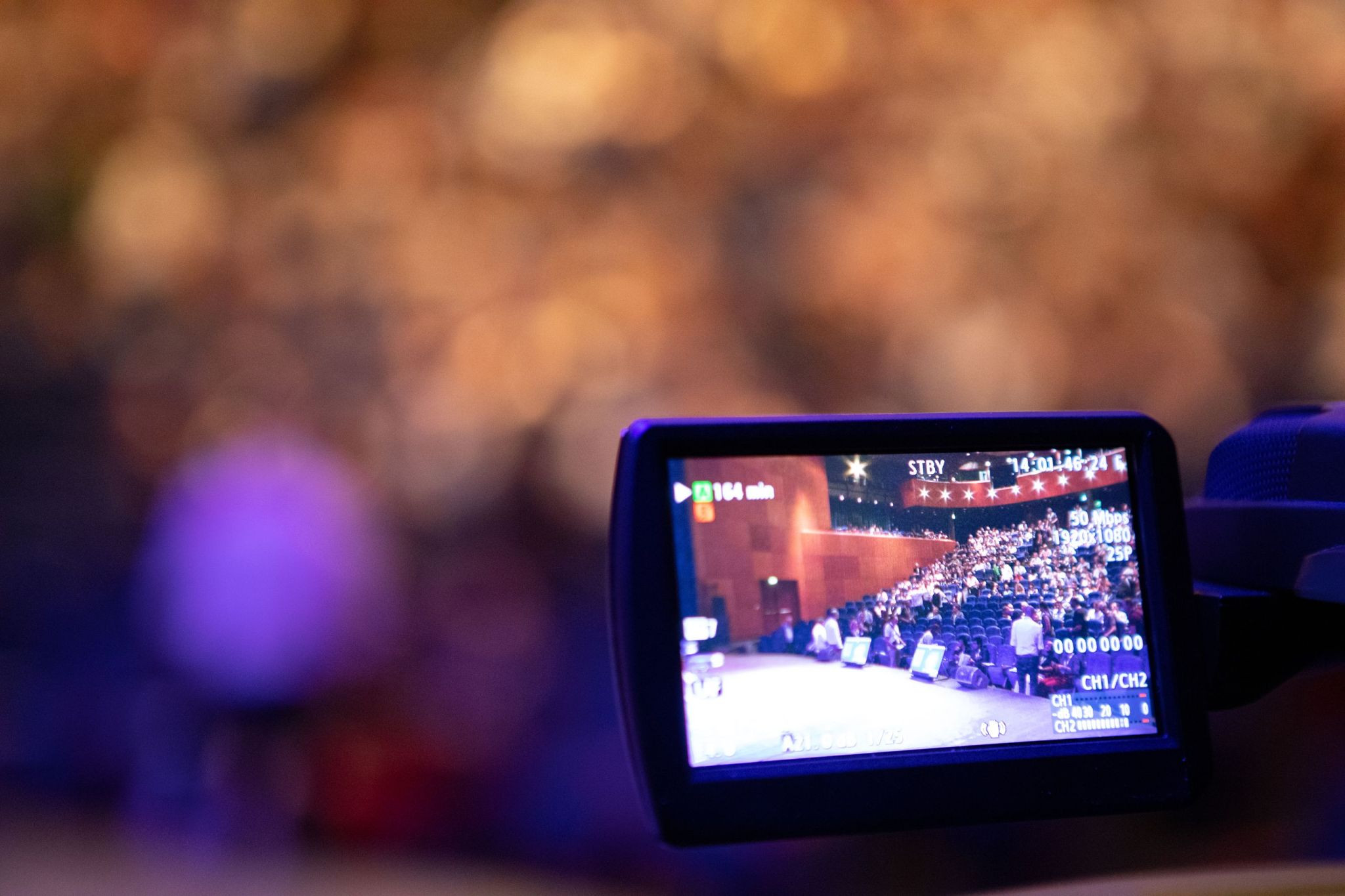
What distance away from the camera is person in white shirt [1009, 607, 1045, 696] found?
0.68 m

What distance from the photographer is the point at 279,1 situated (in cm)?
130

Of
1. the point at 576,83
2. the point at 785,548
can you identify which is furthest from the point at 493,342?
the point at 785,548

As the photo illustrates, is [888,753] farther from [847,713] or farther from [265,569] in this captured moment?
[265,569]

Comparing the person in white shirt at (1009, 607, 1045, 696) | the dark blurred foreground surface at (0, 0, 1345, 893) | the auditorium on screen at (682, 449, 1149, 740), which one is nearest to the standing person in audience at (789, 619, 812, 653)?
the auditorium on screen at (682, 449, 1149, 740)

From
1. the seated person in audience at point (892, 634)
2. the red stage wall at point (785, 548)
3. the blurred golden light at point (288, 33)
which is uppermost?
the blurred golden light at point (288, 33)

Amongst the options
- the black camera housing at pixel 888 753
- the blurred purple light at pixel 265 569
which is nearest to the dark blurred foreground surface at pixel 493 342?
the blurred purple light at pixel 265 569

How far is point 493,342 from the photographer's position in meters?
1.29

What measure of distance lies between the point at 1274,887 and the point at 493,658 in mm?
794

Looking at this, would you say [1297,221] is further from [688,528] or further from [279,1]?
[279,1]

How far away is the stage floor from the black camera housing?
1 centimetres

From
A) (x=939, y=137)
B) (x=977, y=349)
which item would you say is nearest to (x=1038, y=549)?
(x=977, y=349)

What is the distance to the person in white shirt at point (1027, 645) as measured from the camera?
2.23 feet

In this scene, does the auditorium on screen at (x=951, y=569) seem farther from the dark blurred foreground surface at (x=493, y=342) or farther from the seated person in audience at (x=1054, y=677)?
the dark blurred foreground surface at (x=493, y=342)

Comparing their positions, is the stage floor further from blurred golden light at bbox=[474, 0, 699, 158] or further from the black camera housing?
blurred golden light at bbox=[474, 0, 699, 158]
